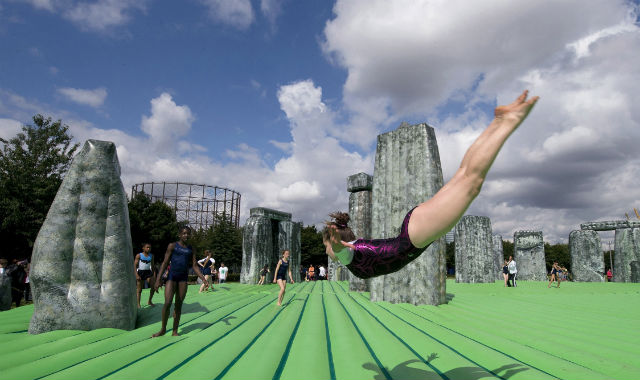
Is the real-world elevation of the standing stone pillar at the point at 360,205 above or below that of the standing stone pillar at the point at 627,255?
above

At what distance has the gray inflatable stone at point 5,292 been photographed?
9.45 metres

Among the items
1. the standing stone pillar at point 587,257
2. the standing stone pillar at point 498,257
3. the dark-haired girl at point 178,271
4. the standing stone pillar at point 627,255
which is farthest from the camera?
the standing stone pillar at point 498,257

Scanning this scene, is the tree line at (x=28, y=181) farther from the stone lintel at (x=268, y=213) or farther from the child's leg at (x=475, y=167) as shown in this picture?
the child's leg at (x=475, y=167)

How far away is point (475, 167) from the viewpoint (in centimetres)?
261

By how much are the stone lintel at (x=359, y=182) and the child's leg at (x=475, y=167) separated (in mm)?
11673

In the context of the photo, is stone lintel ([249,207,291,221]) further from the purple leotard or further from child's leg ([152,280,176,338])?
the purple leotard

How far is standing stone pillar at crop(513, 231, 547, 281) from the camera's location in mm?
23016

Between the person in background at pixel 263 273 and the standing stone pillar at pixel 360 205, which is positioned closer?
the standing stone pillar at pixel 360 205

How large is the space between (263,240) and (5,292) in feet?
34.9

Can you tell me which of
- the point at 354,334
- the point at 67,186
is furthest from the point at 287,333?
the point at 67,186

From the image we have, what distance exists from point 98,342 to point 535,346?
5.34 metres

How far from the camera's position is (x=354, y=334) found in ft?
15.9

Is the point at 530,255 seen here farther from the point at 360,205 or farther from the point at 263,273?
the point at 263,273

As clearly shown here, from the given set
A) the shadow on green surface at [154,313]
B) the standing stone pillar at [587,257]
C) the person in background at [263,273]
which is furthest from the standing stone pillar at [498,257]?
the shadow on green surface at [154,313]
